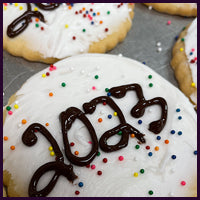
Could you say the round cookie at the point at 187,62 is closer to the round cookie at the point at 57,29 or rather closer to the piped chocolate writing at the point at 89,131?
the piped chocolate writing at the point at 89,131

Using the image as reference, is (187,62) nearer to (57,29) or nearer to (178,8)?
(178,8)

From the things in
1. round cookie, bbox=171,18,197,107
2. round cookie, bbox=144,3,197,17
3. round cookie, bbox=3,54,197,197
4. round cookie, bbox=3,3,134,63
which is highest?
round cookie, bbox=144,3,197,17

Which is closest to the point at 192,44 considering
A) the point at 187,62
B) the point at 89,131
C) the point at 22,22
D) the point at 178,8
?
the point at 187,62

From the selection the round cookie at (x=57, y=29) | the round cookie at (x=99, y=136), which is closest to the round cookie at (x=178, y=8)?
the round cookie at (x=57, y=29)

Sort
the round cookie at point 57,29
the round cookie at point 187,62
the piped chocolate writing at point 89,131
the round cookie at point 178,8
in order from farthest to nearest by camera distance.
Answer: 1. the round cookie at point 178,8
2. the round cookie at point 57,29
3. the round cookie at point 187,62
4. the piped chocolate writing at point 89,131

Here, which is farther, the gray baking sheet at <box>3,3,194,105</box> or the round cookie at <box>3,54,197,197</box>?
the gray baking sheet at <box>3,3,194,105</box>

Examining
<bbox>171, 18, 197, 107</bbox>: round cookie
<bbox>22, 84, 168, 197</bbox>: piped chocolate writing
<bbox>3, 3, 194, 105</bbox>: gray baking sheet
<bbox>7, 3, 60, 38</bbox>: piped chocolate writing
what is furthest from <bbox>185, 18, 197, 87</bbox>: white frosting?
<bbox>7, 3, 60, 38</bbox>: piped chocolate writing

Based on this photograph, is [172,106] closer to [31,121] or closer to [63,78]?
[63,78]

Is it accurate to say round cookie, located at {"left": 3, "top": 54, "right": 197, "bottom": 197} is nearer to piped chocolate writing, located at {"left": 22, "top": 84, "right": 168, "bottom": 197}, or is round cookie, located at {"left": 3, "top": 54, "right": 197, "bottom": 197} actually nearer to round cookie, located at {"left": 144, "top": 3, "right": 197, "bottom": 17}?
piped chocolate writing, located at {"left": 22, "top": 84, "right": 168, "bottom": 197}

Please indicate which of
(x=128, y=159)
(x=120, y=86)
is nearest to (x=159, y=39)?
(x=120, y=86)
